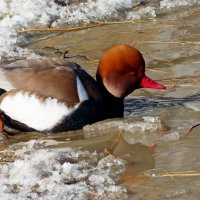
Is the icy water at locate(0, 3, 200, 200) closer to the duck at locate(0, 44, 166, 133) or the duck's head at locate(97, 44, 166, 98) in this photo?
the duck at locate(0, 44, 166, 133)

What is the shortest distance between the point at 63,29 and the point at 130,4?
118 centimetres

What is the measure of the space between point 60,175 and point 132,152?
0.62m

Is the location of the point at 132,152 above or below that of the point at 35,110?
below

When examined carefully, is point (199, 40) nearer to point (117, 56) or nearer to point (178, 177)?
A: point (117, 56)

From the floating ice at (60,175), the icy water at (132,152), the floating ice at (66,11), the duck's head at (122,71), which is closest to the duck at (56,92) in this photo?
the duck's head at (122,71)

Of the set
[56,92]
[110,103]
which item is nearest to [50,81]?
[56,92]

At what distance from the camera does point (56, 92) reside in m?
5.41

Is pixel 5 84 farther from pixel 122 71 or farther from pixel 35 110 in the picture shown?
pixel 122 71

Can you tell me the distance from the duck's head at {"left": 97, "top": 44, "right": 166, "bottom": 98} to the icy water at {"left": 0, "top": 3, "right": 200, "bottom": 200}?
22 cm

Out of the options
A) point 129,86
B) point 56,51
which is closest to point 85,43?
point 56,51

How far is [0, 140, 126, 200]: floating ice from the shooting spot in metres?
4.36

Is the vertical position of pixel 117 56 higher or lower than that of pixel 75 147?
higher

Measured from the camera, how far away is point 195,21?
8508 millimetres

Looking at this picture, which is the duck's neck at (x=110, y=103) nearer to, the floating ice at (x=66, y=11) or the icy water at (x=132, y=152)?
the icy water at (x=132, y=152)
